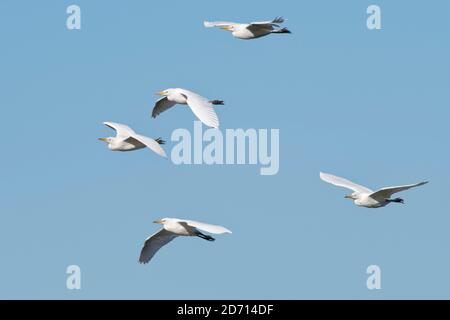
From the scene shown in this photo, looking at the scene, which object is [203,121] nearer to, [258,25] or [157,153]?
[157,153]

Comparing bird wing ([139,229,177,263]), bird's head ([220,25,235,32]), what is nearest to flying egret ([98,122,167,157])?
bird wing ([139,229,177,263])

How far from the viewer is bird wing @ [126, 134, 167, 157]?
83.9 feet

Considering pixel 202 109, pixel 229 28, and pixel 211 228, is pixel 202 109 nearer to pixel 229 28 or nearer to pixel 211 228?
pixel 229 28

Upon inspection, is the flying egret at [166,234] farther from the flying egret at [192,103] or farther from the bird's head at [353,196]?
the bird's head at [353,196]

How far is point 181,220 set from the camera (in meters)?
26.3

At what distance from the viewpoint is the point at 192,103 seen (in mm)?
27297

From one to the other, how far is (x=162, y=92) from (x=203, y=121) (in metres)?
3.83

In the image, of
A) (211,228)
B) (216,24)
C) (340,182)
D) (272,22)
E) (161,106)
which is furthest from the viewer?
(161,106)

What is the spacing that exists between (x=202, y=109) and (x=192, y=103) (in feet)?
2.10

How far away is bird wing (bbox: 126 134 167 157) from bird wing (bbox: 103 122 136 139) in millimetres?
486

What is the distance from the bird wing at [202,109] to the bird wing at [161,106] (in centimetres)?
223

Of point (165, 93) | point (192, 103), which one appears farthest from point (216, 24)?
point (192, 103)
